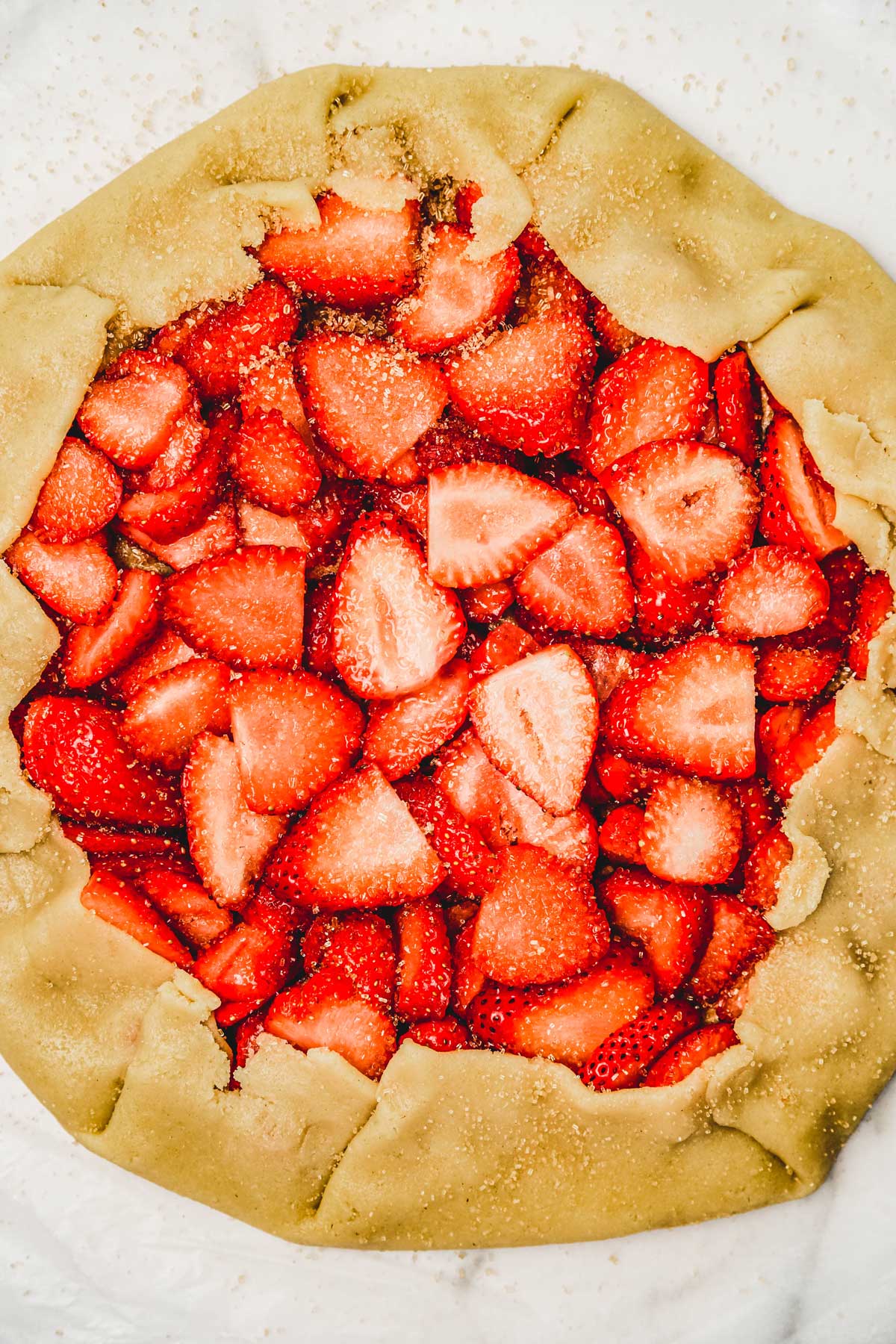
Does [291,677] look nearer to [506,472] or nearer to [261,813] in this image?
[261,813]

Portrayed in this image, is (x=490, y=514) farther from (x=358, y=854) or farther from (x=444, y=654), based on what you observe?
(x=358, y=854)

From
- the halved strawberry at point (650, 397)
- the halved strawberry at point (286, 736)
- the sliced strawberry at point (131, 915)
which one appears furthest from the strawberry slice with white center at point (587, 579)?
the sliced strawberry at point (131, 915)

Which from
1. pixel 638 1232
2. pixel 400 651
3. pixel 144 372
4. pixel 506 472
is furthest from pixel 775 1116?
pixel 144 372

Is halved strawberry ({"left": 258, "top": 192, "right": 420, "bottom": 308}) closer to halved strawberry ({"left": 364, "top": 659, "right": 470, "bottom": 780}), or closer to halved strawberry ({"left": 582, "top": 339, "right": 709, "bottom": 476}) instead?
halved strawberry ({"left": 582, "top": 339, "right": 709, "bottom": 476})

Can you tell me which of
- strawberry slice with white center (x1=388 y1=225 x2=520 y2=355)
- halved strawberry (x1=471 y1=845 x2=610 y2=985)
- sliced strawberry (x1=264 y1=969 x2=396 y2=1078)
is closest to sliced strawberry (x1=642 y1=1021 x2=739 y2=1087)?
halved strawberry (x1=471 y1=845 x2=610 y2=985)

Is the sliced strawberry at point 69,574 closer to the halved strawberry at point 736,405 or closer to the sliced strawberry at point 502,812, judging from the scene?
the sliced strawberry at point 502,812

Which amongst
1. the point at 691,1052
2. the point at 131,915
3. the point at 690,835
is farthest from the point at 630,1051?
the point at 131,915
